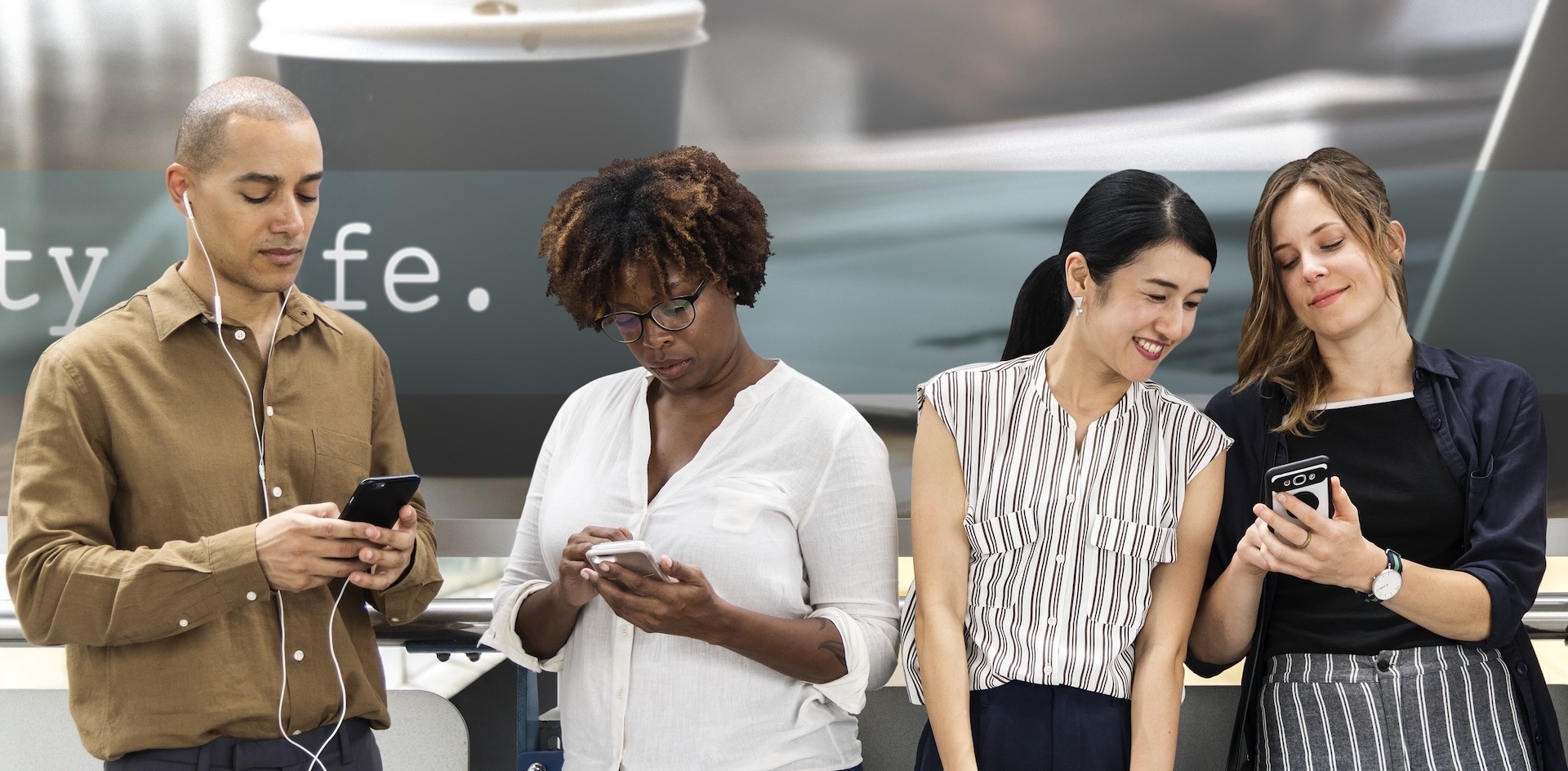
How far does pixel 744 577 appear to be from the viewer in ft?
6.95

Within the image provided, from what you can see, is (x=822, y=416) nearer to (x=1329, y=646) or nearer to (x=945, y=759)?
(x=945, y=759)

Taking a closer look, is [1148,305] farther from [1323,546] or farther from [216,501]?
[216,501]

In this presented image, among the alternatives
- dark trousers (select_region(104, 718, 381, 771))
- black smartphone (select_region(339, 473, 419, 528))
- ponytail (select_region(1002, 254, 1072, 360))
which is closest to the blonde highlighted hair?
ponytail (select_region(1002, 254, 1072, 360))

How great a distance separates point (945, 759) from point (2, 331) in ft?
8.15

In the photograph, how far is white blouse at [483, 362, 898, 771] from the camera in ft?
6.91

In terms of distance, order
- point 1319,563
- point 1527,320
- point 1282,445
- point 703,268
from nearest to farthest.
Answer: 1. point 1319,563
2. point 703,268
3. point 1282,445
4. point 1527,320

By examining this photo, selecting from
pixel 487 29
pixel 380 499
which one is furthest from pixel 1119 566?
pixel 487 29

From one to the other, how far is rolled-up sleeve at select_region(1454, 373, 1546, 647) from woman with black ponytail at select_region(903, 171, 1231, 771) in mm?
453

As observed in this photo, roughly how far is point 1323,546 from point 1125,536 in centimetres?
30

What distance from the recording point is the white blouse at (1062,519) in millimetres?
2096

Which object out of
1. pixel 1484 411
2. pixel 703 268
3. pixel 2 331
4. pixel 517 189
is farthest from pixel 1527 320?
pixel 2 331

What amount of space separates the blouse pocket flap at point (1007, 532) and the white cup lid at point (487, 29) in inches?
57.5

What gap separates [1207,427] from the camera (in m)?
2.20

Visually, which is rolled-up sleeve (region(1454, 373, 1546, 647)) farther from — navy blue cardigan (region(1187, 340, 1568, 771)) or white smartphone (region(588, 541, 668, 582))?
white smartphone (region(588, 541, 668, 582))
